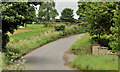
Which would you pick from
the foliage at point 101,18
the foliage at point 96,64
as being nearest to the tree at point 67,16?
the foliage at point 101,18

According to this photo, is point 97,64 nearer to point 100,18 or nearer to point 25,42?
point 100,18

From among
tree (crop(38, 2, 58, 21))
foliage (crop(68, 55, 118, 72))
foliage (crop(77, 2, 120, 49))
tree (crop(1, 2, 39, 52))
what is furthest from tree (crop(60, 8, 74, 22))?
foliage (crop(68, 55, 118, 72))

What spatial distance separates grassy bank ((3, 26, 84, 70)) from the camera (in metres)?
17.3

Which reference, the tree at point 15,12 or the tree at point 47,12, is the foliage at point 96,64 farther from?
the tree at point 47,12

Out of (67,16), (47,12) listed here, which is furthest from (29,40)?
(67,16)

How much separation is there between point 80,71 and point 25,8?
A: 6.63 m

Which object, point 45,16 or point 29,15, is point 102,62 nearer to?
point 29,15

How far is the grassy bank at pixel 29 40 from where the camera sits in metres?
17.3

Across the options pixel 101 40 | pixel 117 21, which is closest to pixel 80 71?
pixel 101 40

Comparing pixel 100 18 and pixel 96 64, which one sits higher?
pixel 100 18

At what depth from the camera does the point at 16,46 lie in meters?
18.7

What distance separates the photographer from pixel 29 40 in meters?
23.5

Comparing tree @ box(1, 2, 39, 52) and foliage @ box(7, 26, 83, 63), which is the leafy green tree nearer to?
tree @ box(1, 2, 39, 52)

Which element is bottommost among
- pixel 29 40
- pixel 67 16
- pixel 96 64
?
pixel 96 64
